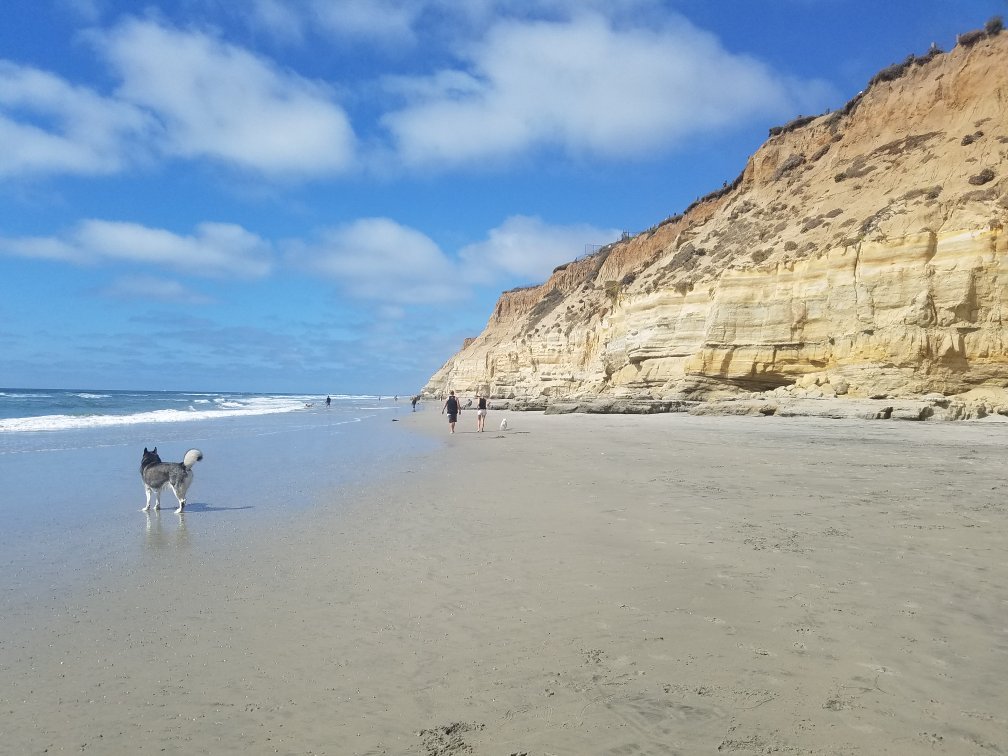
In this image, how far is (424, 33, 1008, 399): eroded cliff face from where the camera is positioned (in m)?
22.3

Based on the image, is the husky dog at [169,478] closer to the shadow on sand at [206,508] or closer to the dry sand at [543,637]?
the shadow on sand at [206,508]

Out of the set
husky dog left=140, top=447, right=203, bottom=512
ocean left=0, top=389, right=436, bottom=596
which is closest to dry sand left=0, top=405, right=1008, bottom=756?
ocean left=0, top=389, right=436, bottom=596

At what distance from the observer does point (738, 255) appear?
34.8 metres

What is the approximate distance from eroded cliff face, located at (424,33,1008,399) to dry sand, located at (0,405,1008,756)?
18719 mm

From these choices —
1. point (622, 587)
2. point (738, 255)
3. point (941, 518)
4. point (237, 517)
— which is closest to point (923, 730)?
point (622, 587)

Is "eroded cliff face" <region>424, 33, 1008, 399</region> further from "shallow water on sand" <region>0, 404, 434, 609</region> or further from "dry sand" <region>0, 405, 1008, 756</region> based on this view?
"dry sand" <region>0, 405, 1008, 756</region>

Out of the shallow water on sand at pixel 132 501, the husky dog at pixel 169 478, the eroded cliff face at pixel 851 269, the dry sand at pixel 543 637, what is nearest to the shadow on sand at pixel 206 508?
the shallow water on sand at pixel 132 501

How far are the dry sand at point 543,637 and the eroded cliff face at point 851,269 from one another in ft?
61.4

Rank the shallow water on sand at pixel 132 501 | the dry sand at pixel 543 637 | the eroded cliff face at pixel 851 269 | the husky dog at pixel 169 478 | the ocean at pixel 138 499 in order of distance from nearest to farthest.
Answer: the dry sand at pixel 543 637, the shallow water on sand at pixel 132 501, the ocean at pixel 138 499, the husky dog at pixel 169 478, the eroded cliff face at pixel 851 269

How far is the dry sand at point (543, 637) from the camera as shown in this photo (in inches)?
105

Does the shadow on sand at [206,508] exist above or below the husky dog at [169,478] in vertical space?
below

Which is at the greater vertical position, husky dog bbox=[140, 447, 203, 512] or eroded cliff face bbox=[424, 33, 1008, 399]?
eroded cliff face bbox=[424, 33, 1008, 399]

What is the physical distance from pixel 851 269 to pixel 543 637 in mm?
26475

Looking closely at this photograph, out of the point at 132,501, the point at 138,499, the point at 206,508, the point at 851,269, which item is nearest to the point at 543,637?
the point at 206,508
